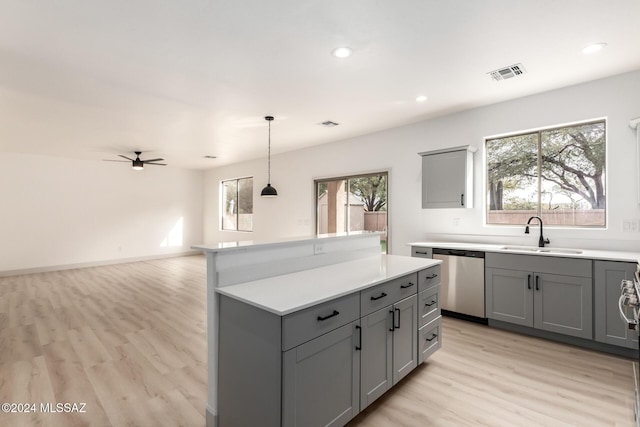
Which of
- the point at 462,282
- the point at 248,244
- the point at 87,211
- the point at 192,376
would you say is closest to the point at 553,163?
the point at 462,282

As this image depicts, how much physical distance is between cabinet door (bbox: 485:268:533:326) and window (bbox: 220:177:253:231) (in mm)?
6011

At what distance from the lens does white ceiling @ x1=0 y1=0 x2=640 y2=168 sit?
83.9 inches

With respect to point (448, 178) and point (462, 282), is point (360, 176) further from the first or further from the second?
point (462, 282)

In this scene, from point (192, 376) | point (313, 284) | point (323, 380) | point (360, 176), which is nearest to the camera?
point (323, 380)

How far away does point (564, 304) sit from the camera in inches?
121

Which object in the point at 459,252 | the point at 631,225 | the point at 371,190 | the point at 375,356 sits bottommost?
the point at 375,356

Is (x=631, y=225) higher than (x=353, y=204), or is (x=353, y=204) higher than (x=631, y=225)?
(x=353, y=204)

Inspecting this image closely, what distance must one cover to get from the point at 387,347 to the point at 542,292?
214 centimetres

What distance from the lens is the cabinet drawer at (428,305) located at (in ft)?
8.21

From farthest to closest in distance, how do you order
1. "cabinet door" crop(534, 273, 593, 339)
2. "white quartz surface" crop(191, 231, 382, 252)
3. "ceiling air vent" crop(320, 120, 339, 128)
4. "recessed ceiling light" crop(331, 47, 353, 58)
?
"ceiling air vent" crop(320, 120, 339, 128) → "cabinet door" crop(534, 273, 593, 339) → "recessed ceiling light" crop(331, 47, 353, 58) → "white quartz surface" crop(191, 231, 382, 252)

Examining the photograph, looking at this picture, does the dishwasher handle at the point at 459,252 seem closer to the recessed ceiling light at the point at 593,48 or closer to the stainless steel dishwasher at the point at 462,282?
the stainless steel dishwasher at the point at 462,282

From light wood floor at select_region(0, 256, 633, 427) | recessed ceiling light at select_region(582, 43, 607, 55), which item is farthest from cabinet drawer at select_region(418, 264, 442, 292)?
recessed ceiling light at select_region(582, 43, 607, 55)

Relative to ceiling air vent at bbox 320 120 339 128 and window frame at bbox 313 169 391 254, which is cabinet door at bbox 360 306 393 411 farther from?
ceiling air vent at bbox 320 120 339 128

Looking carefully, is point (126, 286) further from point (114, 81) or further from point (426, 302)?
point (426, 302)
